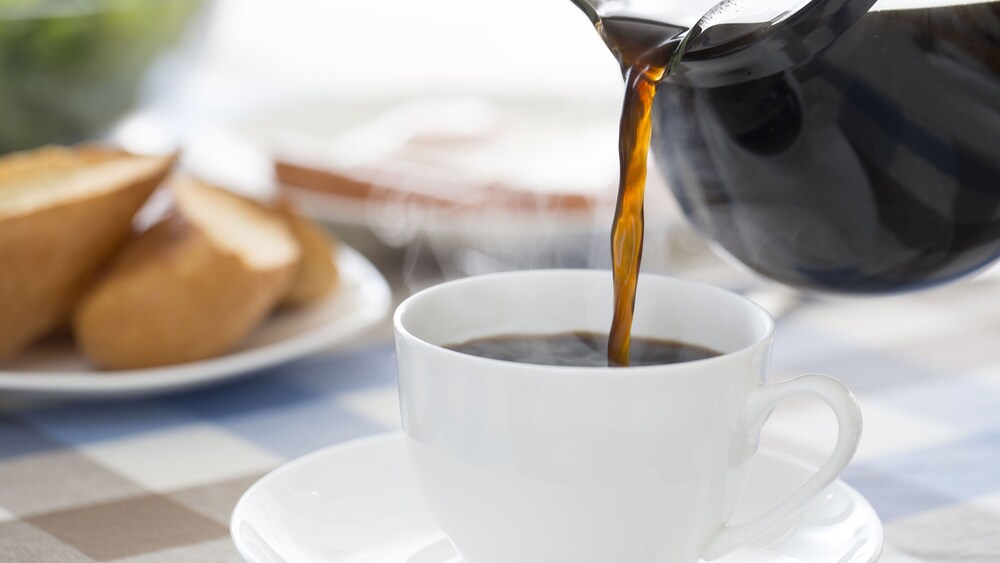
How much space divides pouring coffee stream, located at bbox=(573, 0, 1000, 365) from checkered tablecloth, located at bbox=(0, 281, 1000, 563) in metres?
0.14

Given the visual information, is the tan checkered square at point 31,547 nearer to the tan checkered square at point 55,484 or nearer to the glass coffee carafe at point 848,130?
the tan checkered square at point 55,484

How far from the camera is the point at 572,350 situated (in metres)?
0.60

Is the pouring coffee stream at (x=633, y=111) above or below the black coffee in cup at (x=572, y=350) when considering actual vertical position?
above

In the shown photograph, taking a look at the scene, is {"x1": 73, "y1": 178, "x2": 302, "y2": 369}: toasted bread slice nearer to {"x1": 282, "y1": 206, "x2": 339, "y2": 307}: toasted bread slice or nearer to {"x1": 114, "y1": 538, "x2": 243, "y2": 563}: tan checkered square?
{"x1": 282, "y1": 206, "x2": 339, "y2": 307}: toasted bread slice

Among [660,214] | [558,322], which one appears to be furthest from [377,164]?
[558,322]

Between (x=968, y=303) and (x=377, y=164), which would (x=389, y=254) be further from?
(x=968, y=303)

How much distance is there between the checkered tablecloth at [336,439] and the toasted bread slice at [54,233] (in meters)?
0.08

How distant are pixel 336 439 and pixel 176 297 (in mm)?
181

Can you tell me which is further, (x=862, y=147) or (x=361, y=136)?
(x=361, y=136)

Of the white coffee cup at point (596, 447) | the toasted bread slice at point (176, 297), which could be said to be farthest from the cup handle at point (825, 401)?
the toasted bread slice at point (176, 297)

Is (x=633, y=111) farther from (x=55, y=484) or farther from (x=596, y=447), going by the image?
(x=55, y=484)

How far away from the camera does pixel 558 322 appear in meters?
0.62

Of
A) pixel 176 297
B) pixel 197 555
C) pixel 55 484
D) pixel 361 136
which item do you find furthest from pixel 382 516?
pixel 361 136

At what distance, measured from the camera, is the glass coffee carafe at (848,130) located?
0.57 metres
